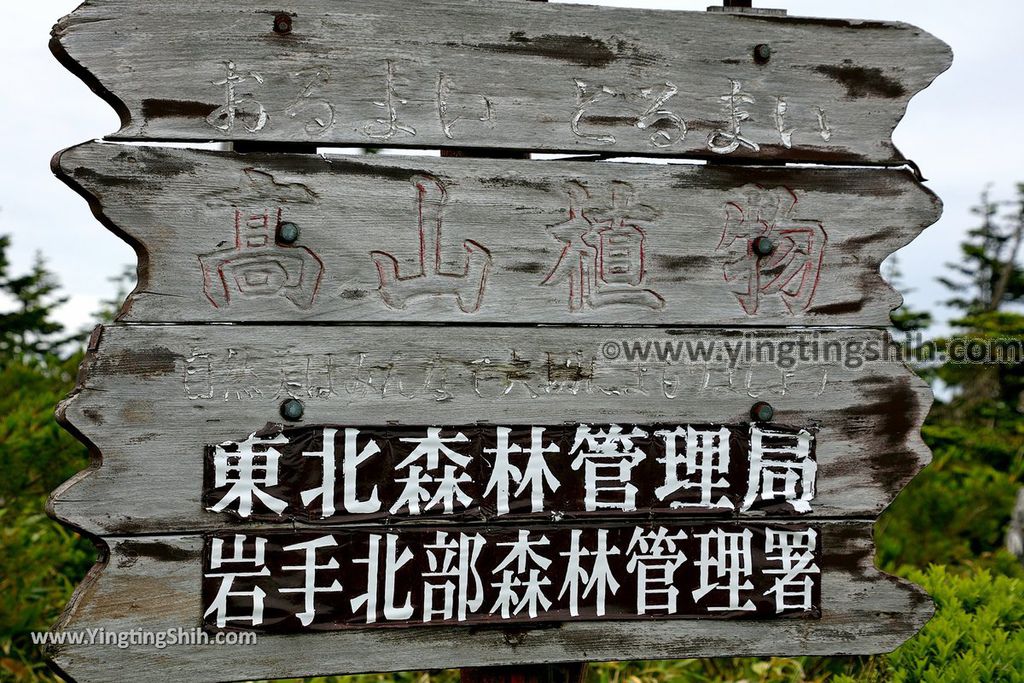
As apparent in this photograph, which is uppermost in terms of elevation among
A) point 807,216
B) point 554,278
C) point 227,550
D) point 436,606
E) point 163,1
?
point 163,1

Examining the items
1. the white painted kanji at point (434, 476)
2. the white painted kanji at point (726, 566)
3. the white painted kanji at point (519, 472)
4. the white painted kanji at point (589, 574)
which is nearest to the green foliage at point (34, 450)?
the white painted kanji at point (434, 476)

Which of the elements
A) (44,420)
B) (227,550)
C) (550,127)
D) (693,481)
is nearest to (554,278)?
(550,127)

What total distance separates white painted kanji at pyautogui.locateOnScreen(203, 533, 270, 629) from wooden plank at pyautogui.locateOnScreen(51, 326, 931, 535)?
0.20 feet

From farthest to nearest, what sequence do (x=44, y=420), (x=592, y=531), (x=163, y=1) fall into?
(x=44, y=420)
(x=592, y=531)
(x=163, y=1)

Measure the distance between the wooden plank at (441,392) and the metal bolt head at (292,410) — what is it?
0.08ft

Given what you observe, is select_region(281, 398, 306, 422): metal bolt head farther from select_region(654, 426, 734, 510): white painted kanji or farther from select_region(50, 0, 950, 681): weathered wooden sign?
select_region(654, 426, 734, 510): white painted kanji

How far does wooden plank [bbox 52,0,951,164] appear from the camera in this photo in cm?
266

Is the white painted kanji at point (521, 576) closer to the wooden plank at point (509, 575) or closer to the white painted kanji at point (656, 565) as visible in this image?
the wooden plank at point (509, 575)

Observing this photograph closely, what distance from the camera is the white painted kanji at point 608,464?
9.36ft

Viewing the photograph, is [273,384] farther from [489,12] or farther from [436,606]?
[489,12]

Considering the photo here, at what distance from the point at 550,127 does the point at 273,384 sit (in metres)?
1.07

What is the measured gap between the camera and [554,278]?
287 cm

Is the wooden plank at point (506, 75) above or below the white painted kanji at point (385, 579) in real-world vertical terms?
above

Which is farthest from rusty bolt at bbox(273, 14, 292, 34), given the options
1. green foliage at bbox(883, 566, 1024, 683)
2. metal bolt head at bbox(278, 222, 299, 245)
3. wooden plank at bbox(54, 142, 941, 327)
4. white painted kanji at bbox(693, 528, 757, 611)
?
green foliage at bbox(883, 566, 1024, 683)
